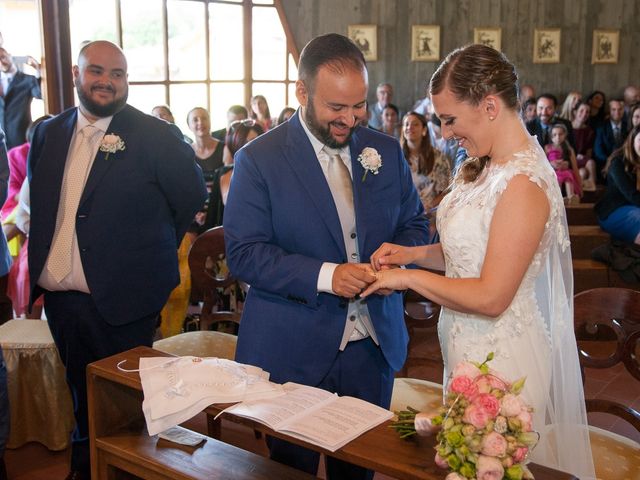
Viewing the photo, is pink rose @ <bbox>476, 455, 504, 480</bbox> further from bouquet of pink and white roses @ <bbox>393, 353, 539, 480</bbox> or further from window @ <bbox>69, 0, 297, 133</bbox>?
window @ <bbox>69, 0, 297, 133</bbox>

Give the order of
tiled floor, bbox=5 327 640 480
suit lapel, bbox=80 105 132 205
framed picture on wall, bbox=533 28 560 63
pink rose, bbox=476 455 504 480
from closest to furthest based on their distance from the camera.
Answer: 1. pink rose, bbox=476 455 504 480
2. suit lapel, bbox=80 105 132 205
3. tiled floor, bbox=5 327 640 480
4. framed picture on wall, bbox=533 28 560 63

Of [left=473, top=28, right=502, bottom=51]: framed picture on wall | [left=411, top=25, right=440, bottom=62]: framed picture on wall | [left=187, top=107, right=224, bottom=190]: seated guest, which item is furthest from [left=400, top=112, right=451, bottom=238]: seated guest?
[left=473, top=28, right=502, bottom=51]: framed picture on wall

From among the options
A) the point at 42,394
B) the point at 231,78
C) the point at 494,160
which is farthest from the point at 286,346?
the point at 231,78

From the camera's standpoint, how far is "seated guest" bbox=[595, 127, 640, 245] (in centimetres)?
572

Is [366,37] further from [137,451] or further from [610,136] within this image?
[137,451]

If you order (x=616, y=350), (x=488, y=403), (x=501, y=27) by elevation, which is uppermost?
(x=501, y=27)

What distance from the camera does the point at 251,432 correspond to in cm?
412

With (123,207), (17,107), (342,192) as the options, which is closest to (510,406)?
(342,192)

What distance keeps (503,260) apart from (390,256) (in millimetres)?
461

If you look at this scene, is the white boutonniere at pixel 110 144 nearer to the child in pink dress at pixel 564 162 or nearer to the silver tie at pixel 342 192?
the silver tie at pixel 342 192

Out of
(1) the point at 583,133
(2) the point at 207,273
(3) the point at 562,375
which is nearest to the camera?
(3) the point at 562,375

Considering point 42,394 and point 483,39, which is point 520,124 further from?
point 483,39

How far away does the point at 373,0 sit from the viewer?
11.1 metres

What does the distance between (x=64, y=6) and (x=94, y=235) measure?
4.76 metres
